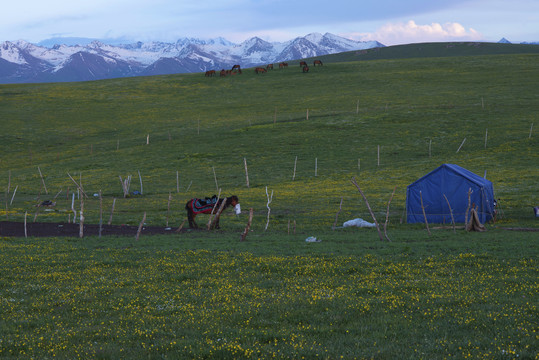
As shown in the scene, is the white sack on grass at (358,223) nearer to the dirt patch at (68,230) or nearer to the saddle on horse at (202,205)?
the saddle on horse at (202,205)

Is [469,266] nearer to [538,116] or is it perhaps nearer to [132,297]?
[132,297]

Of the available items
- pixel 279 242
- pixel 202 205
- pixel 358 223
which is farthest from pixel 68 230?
pixel 358 223

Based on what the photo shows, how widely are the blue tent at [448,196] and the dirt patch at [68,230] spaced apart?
50.4 feet

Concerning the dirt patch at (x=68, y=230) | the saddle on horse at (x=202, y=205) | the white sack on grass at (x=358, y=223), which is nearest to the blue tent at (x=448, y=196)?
the white sack on grass at (x=358, y=223)

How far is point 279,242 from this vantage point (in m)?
23.9

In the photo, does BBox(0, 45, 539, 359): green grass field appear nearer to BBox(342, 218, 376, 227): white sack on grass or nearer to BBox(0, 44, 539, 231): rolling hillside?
BBox(0, 44, 539, 231): rolling hillside

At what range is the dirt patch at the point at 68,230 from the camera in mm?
28562

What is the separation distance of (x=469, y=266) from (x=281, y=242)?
→ 9575 millimetres

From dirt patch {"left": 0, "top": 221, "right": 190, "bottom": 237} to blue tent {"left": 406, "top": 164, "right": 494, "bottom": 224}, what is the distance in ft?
50.4

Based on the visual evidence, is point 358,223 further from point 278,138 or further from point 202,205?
point 278,138

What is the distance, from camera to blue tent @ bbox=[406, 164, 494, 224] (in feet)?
102

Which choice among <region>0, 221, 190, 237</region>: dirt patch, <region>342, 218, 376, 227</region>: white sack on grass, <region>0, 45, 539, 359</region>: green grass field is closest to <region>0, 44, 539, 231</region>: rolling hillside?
<region>0, 45, 539, 359</region>: green grass field

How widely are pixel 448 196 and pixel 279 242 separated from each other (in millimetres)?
14219

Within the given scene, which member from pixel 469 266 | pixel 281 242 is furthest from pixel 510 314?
pixel 281 242
